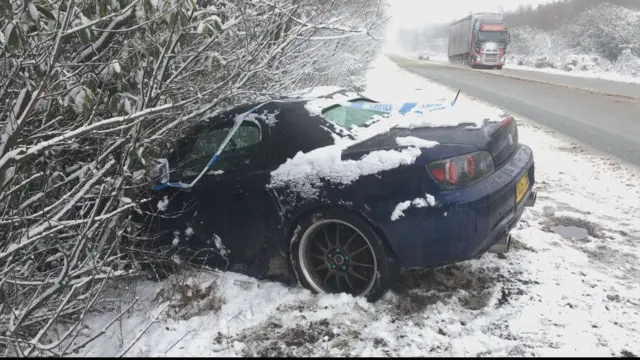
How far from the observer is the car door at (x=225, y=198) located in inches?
141

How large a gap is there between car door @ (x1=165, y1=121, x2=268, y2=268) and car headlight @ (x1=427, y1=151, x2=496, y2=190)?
121 centimetres

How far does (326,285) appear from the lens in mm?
3529

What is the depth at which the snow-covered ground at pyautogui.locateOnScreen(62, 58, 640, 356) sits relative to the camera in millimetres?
2865

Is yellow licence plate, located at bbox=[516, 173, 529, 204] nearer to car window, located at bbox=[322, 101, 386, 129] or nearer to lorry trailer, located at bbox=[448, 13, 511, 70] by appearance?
car window, located at bbox=[322, 101, 386, 129]

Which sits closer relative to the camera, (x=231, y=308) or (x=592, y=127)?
(x=231, y=308)

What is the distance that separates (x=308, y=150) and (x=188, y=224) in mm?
1156

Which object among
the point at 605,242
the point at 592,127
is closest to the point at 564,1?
the point at 592,127

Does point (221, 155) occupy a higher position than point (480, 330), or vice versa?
point (221, 155)

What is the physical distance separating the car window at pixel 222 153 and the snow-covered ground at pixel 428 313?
83 centimetres

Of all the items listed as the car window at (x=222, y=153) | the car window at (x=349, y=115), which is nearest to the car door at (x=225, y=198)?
the car window at (x=222, y=153)

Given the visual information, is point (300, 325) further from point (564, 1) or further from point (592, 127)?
point (564, 1)

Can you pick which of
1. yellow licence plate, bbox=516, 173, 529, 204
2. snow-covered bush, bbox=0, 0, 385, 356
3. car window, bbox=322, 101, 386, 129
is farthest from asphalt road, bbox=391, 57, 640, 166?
snow-covered bush, bbox=0, 0, 385, 356

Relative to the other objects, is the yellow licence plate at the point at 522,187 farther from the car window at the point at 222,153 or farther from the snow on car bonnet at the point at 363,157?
the car window at the point at 222,153

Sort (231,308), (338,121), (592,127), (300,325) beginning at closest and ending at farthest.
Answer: (300,325), (231,308), (338,121), (592,127)
